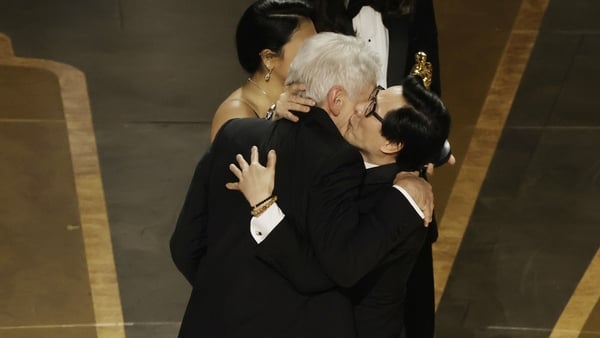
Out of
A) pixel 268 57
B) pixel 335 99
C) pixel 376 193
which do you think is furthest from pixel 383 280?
pixel 268 57

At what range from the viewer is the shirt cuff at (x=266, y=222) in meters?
2.73

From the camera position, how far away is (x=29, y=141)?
21.5 ft

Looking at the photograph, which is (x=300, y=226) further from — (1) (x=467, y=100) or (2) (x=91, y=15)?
(2) (x=91, y=15)

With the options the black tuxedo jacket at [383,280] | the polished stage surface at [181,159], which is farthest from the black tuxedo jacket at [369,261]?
the polished stage surface at [181,159]

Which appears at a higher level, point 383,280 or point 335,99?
point 335,99

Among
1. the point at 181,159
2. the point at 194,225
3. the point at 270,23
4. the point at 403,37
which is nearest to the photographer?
the point at 194,225

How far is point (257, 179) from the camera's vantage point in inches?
108

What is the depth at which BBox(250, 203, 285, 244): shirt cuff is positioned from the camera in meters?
2.73

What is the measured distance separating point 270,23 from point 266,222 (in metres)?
1.15

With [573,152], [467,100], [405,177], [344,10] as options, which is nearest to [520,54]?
[467,100]

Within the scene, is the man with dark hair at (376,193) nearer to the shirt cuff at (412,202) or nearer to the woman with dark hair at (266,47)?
the shirt cuff at (412,202)

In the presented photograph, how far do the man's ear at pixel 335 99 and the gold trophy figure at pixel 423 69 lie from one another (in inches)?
18.0

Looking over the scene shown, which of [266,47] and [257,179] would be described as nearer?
[257,179]

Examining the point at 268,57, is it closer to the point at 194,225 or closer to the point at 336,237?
the point at 194,225
